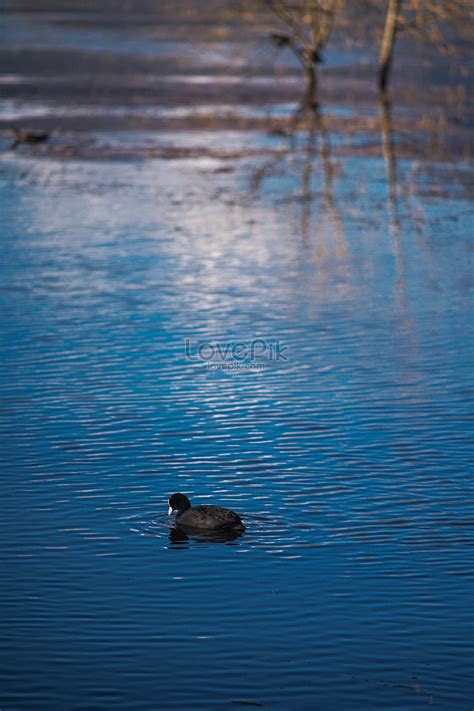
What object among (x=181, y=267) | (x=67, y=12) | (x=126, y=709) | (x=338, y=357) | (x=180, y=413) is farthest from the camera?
(x=67, y=12)

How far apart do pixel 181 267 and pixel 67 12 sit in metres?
73.7

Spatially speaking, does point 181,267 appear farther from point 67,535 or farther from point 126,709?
point 126,709

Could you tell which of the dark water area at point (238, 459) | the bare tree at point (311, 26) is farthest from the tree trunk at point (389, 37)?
the dark water area at point (238, 459)

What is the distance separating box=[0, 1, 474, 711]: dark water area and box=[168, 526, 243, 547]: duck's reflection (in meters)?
0.02

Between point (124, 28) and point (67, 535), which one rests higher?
point (67, 535)

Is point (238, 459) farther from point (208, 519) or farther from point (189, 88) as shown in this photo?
point (189, 88)

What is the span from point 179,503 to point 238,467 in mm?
1522

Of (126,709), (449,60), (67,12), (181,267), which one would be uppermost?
(126,709)

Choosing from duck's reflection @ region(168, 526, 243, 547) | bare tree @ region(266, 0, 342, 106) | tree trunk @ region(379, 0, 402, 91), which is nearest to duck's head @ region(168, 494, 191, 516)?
duck's reflection @ region(168, 526, 243, 547)

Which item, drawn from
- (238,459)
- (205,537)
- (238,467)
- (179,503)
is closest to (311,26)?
(238,459)

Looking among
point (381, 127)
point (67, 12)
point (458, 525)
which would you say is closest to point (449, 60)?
point (381, 127)

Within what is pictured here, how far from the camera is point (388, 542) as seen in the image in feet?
33.9

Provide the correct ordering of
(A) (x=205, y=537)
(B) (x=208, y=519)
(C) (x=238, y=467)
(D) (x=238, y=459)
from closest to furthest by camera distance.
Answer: (B) (x=208, y=519)
(A) (x=205, y=537)
(C) (x=238, y=467)
(D) (x=238, y=459)

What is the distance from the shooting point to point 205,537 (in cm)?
1036
